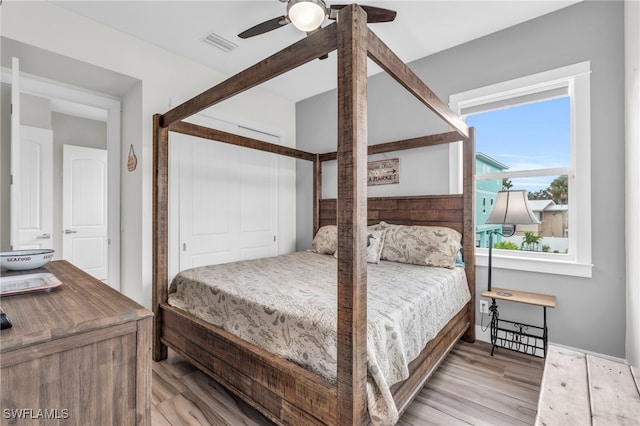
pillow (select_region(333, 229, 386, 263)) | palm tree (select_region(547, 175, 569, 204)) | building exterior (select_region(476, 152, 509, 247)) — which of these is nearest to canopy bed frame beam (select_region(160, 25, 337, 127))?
pillow (select_region(333, 229, 386, 263))

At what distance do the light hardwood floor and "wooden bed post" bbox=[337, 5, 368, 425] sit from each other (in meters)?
0.80

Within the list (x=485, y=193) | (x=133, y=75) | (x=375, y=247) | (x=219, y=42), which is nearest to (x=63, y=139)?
(x=133, y=75)

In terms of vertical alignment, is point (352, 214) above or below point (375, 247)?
above

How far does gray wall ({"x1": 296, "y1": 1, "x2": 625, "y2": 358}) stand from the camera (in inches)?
86.9

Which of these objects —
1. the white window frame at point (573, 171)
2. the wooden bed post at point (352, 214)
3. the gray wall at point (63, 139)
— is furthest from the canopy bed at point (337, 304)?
the gray wall at point (63, 139)

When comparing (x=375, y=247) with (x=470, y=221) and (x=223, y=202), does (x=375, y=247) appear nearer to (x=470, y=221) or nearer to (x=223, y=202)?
(x=470, y=221)

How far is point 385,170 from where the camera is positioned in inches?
135

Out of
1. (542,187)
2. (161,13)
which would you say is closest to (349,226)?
(542,187)

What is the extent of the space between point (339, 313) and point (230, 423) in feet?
3.58

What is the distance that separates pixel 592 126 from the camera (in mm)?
2301

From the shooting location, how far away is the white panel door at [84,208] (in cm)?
433

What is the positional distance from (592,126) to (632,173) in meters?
0.50

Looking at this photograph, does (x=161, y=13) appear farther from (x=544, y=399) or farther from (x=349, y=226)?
(x=544, y=399)

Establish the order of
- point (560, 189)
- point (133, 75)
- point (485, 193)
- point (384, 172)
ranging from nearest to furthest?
point (560, 189), point (133, 75), point (485, 193), point (384, 172)
